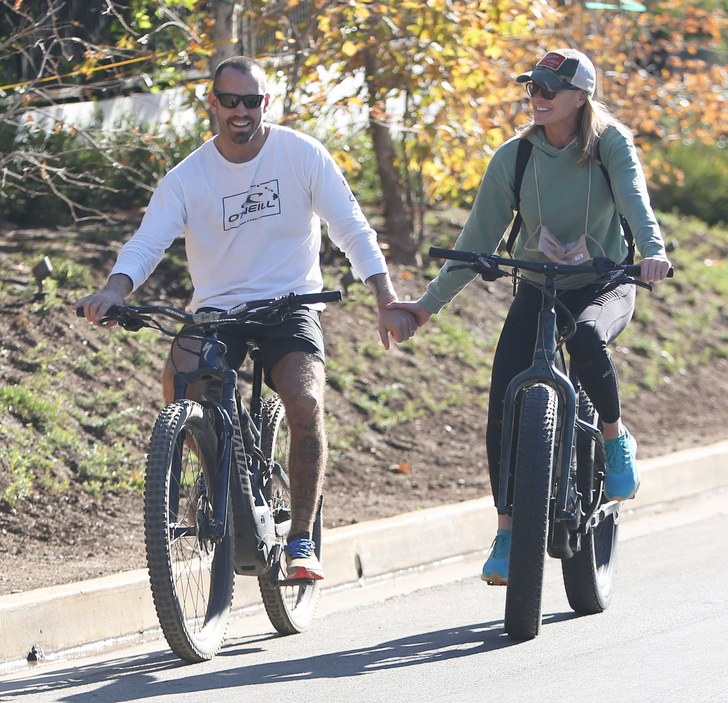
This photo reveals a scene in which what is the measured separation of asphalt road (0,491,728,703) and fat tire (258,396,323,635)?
82 mm

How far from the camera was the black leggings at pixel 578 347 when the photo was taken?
4816 mm

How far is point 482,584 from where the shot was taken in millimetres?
6113

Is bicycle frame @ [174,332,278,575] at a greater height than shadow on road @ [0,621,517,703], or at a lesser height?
greater

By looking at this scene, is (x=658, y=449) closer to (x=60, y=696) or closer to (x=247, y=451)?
(x=247, y=451)

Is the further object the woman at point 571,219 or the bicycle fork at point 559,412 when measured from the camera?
the woman at point 571,219

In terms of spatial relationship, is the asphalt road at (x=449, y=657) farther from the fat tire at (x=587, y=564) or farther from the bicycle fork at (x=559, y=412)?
the bicycle fork at (x=559, y=412)

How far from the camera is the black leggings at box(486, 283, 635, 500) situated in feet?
15.8

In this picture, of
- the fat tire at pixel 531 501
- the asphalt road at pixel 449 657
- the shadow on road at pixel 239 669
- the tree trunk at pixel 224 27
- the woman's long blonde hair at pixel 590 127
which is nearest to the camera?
the asphalt road at pixel 449 657

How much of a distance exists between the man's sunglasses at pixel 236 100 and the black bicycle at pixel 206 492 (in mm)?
800

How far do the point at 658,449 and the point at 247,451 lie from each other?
5.05m

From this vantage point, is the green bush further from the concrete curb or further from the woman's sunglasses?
the woman's sunglasses

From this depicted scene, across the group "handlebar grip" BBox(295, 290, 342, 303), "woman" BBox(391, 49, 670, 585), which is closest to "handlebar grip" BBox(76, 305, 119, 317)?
"handlebar grip" BBox(295, 290, 342, 303)

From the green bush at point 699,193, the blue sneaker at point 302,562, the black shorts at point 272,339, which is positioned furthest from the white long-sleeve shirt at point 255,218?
the green bush at point 699,193

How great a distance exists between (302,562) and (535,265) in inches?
56.0
